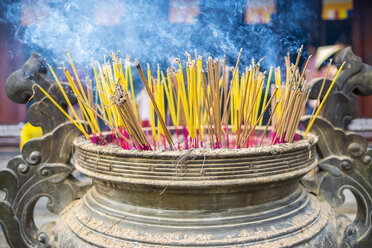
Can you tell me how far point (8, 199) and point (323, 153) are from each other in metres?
1.47

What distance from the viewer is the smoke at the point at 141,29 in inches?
74.1

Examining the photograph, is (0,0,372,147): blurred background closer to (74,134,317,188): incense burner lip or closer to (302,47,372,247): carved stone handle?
(302,47,372,247): carved stone handle

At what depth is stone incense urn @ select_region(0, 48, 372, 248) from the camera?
3.63 feet

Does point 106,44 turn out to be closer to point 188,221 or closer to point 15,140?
point 188,221

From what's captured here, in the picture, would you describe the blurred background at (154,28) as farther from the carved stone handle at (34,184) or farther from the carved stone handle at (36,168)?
the carved stone handle at (34,184)

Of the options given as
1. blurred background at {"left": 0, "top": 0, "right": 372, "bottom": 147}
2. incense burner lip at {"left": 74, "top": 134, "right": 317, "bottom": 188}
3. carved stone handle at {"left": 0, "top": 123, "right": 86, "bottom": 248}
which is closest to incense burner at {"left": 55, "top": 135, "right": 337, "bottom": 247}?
incense burner lip at {"left": 74, "top": 134, "right": 317, "bottom": 188}

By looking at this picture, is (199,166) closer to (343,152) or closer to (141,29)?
(343,152)

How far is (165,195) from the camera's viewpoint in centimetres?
116

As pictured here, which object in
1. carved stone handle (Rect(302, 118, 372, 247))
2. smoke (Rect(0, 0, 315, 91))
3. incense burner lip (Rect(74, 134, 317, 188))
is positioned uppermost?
smoke (Rect(0, 0, 315, 91))

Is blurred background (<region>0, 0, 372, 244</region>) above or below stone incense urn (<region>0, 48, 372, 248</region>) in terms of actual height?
above

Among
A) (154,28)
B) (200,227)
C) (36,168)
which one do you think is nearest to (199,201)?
(200,227)

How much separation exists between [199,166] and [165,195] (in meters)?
0.16

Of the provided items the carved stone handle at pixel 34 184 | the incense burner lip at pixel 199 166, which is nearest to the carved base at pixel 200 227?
the incense burner lip at pixel 199 166

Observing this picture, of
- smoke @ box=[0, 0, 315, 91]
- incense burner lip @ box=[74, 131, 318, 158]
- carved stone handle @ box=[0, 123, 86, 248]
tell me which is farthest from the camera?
smoke @ box=[0, 0, 315, 91]
